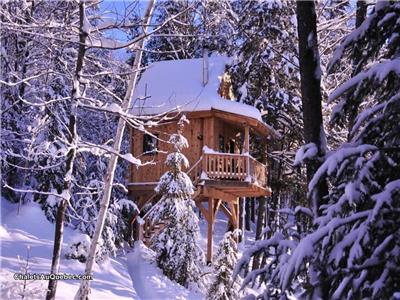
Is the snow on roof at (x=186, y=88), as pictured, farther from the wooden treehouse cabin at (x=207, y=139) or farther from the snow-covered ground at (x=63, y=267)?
the snow-covered ground at (x=63, y=267)

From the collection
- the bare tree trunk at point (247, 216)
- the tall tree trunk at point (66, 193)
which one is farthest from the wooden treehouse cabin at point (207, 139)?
the bare tree trunk at point (247, 216)

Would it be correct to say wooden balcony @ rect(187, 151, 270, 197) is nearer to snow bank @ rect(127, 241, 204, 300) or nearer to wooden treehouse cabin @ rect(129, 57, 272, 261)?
wooden treehouse cabin @ rect(129, 57, 272, 261)

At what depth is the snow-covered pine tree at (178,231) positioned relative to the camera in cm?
1550

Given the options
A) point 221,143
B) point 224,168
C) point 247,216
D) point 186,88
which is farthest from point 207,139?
point 247,216

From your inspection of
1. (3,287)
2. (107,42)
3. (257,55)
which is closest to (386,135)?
(107,42)

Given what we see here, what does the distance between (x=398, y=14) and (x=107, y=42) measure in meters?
4.70

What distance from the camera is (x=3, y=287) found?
9.68m

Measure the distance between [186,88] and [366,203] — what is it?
16347 millimetres

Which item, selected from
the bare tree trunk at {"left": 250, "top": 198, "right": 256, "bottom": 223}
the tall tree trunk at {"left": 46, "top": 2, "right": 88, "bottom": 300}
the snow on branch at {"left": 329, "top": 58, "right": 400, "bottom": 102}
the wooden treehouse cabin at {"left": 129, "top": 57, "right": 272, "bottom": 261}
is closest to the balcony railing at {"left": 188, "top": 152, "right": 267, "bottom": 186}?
the wooden treehouse cabin at {"left": 129, "top": 57, "right": 272, "bottom": 261}

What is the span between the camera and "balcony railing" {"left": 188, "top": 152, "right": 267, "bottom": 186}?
696 inches

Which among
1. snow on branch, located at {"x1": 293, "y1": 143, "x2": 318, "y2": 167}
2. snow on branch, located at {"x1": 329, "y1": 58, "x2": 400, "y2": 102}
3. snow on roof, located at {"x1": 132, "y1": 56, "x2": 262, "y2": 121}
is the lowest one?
snow on branch, located at {"x1": 293, "y1": 143, "x2": 318, "y2": 167}

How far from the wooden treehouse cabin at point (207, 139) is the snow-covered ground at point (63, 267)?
2.06 meters

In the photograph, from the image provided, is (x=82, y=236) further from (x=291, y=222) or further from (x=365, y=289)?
(x=365, y=289)

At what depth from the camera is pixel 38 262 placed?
Result: 12328 mm
